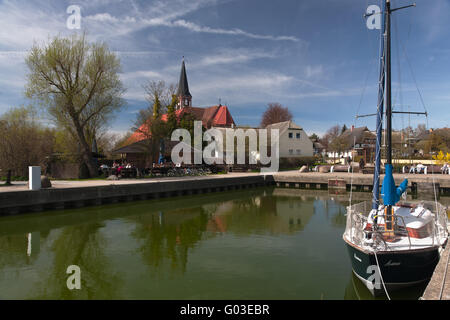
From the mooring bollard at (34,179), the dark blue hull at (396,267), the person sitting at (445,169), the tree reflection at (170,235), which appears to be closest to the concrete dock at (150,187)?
the mooring bollard at (34,179)

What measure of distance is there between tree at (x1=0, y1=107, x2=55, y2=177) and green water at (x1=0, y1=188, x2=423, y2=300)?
1025 cm

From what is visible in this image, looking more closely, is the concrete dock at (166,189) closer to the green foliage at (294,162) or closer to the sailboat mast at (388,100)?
the sailboat mast at (388,100)

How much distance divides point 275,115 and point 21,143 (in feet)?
156

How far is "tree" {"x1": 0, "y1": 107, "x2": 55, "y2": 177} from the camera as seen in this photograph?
22.0 metres

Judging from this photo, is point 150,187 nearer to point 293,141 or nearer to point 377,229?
point 377,229

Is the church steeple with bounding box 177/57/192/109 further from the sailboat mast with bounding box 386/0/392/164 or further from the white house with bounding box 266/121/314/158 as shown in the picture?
the sailboat mast with bounding box 386/0/392/164

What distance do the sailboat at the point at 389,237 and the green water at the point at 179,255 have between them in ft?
1.78

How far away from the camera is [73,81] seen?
22688 mm

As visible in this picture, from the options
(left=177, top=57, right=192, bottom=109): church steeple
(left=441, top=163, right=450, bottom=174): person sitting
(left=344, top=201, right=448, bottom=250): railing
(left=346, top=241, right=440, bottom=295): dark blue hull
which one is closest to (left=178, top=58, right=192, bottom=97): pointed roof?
(left=177, top=57, right=192, bottom=109): church steeple

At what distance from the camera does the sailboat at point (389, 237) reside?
5.85 m

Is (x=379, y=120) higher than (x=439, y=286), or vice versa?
(x=379, y=120)

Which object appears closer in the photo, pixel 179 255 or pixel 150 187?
pixel 179 255

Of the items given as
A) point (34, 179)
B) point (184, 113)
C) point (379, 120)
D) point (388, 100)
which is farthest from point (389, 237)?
point (184, 113)
